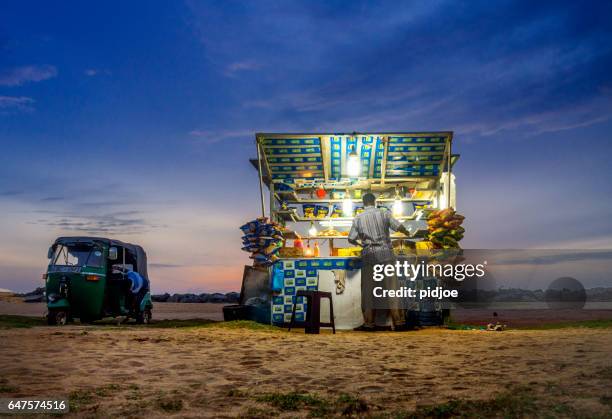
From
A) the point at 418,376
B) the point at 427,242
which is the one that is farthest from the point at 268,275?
the point at 418,376

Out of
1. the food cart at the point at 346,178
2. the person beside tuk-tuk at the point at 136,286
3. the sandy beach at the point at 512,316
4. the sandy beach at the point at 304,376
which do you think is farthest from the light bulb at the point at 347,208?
the sandy beach at the point at 304,376

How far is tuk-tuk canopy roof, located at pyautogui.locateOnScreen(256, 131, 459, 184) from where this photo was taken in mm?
12258

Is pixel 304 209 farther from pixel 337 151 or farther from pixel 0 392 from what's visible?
pixel 0 392

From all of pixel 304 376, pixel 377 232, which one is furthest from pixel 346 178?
pixel 304 376

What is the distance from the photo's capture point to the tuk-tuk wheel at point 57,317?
10.7 meters

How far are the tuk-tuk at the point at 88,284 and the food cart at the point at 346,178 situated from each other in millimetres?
3784

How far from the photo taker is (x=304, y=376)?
14.7 feet

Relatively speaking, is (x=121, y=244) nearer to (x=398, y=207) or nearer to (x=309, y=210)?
(x=309, y=210)

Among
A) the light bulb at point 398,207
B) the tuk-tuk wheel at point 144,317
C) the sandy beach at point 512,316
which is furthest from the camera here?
the light bulb at point 398,207

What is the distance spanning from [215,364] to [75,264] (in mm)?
7749

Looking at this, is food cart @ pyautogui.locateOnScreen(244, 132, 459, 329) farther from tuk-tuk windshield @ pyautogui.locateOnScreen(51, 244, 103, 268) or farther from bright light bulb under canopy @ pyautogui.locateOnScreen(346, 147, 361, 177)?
tuk-tuk windshield @ pyautogui.locateOnScreen(51, 244, 103, 268)

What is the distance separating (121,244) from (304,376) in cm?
930

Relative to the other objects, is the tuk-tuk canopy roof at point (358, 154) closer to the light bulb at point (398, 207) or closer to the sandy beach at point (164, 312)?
the light bulb at point (398, 207)

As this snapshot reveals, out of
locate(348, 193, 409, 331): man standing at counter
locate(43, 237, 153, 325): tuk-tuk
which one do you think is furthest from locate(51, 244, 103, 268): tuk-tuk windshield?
locate(348, 193, 409, 331): man standing at counter
